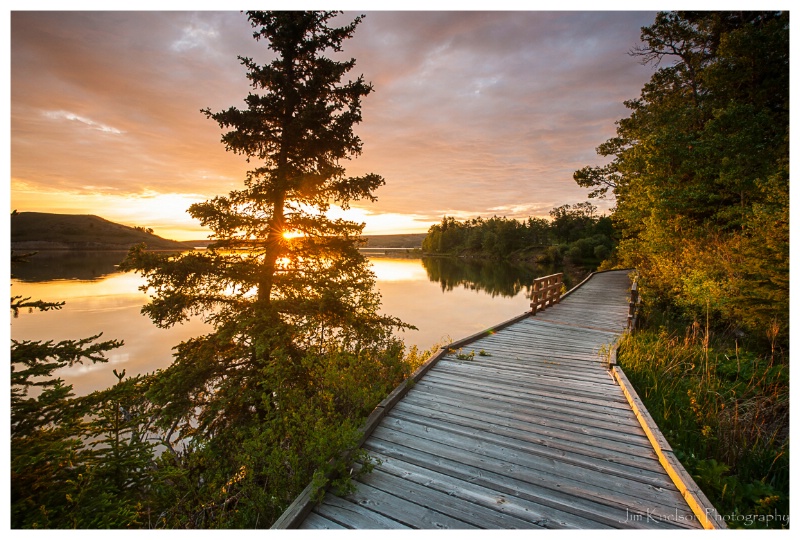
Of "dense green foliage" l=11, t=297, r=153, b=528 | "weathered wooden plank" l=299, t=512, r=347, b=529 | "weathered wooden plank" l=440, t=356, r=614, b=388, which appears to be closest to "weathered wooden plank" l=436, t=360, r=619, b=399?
"weathered wooden plank" l=440, t=356, r=614, b=388

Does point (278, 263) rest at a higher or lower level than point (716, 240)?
lower

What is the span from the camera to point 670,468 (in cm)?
291

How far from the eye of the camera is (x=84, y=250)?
65.8ft

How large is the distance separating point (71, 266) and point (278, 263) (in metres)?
34.3

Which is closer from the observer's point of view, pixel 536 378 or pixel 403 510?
pixel 403 510

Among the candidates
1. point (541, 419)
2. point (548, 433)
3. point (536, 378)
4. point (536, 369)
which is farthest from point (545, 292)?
point (548, 433)

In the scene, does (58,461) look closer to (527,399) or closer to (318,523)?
(318,523)

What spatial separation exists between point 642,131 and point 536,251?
177 ft

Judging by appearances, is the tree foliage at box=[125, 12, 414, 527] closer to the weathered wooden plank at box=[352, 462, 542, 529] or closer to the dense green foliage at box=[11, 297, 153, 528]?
the weathered wooden plank at box=[352, 462, 542, 529]

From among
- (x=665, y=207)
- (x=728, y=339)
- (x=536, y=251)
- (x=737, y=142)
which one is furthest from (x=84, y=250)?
(x=536, y=251)

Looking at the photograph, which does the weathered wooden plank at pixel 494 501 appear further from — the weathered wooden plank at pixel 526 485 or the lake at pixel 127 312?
the lake at pixel 127 312

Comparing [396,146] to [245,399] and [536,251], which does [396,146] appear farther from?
[536,251]

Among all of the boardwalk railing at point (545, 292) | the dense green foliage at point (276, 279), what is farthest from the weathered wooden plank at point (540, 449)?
the boardwalk railing at point (545, 292)

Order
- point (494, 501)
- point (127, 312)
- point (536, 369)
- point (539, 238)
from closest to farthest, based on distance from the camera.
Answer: point (494, 501) < point (536, 369) < point (127, 312) < point (539, 238)
